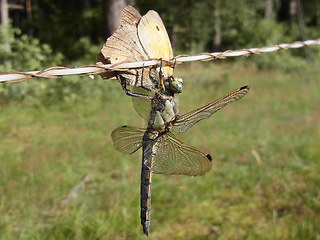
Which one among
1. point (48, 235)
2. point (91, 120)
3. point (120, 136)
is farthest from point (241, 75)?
point (120, 136)

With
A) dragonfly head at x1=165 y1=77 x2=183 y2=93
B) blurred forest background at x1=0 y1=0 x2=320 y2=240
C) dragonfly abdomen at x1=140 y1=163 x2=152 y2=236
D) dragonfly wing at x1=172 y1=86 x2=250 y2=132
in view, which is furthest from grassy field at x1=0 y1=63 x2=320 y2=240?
dragonfly head at x1=165 y1=77 x2=183 y2=93

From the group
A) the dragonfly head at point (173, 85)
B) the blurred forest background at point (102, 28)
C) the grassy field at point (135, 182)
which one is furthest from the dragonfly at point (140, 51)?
the blurred forest background at point (102, 28)

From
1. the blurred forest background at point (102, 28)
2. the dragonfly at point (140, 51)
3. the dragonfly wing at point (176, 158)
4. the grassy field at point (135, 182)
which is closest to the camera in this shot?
the dragonfly at point (140, 51)

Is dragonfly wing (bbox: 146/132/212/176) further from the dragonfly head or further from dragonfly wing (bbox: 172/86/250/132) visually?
the dragonfly head

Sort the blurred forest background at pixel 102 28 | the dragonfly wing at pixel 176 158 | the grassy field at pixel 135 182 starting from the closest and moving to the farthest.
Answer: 1. the dragonfly wing at pixel 176 158
2. the grassy field at pixel 135 182
3. the blurred forest background at pixel 102 28

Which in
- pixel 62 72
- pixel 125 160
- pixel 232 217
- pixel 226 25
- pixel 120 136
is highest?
pixel 226 25

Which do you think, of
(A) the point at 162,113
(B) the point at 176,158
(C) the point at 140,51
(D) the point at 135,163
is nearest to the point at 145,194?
(B) the point at 176,158

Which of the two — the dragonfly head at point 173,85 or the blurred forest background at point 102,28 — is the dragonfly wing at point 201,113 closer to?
the dragonfly head at point 173,85

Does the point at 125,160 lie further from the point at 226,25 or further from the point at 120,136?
the point at 226,25
